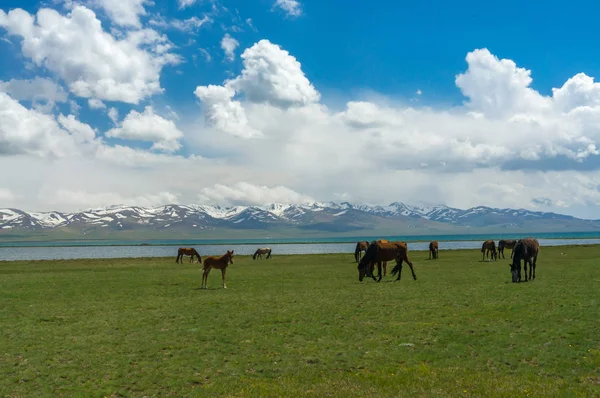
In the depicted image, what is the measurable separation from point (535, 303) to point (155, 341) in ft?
56.4

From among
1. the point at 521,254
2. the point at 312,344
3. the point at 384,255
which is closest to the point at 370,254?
the point at 384,255

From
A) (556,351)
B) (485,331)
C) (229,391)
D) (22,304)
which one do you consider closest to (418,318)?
(485,331)

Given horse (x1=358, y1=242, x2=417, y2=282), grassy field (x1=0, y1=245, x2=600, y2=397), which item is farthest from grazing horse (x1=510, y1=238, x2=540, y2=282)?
horse (x1=358, y1=242, x2=417, y2=282)

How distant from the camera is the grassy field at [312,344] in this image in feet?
37.5

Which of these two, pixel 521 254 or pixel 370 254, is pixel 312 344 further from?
pixel 521 254

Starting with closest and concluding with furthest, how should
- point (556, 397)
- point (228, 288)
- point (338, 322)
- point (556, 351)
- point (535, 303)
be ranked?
point (556, 397) → point (556, 351) → point (338, 322) → point (535, 303) → point (228, 288)

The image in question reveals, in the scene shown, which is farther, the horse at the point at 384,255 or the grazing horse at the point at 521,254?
the horse at the point at 384,255

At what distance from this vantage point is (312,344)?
1528 cm

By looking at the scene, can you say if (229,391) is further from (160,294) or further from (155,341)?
(160,294)

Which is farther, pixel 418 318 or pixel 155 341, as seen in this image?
pixel 418 318

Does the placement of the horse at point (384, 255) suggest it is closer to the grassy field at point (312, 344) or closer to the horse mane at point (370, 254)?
the horse mane at point (370, 254)

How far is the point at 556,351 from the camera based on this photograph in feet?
44.6

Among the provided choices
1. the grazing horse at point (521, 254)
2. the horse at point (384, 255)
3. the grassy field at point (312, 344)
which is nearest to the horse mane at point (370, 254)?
the horse at point (384, 255)

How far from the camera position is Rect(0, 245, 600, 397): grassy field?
11.4m
